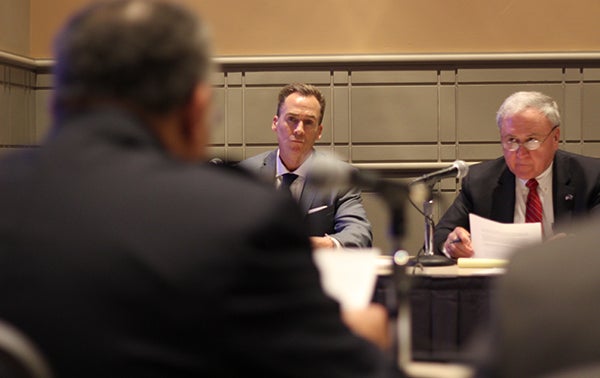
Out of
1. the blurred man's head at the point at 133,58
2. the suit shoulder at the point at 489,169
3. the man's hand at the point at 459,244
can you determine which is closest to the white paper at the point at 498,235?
the man's hand at the point at 459,244

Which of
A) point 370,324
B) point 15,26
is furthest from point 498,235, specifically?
point 15,26

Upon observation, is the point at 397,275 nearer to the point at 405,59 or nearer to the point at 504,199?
the point at 504,199

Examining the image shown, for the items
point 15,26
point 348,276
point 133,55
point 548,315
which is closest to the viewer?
point 548,315

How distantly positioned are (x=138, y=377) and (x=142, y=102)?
0.46 meters

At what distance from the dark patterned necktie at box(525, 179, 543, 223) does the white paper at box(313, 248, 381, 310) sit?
2.72m

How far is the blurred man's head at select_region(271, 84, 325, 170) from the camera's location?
5.34 m

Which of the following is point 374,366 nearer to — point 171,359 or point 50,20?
point 171,359

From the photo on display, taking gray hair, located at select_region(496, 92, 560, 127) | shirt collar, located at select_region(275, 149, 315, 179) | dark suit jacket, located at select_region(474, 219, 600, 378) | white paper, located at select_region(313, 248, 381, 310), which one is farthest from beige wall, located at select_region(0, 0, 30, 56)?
dark suit jacket, located at select_region(474, 219, 600, 378)

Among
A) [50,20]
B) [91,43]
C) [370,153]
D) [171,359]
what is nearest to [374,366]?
[171,359]

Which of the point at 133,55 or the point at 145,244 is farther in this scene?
the point at 133,55

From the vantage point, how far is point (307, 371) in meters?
1.50

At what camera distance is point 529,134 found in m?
4.97

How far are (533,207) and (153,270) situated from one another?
3.79 meters

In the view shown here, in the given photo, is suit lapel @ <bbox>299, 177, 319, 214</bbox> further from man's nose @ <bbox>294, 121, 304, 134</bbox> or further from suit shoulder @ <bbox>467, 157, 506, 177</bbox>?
suit shoulder @ <bbox>467, 157, 506, 177</bbox>
